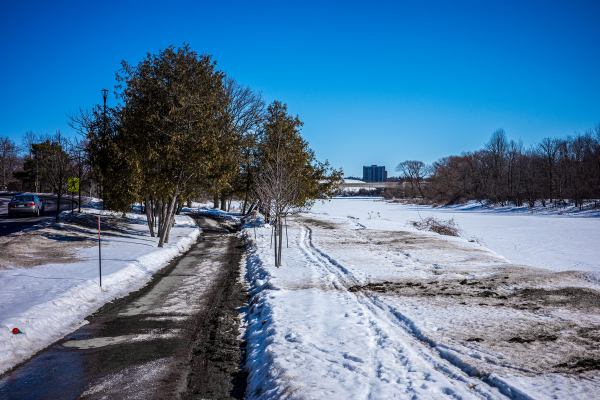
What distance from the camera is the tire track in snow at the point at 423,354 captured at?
16.0ft

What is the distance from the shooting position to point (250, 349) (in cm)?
666

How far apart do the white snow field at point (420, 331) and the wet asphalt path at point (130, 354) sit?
109 cm

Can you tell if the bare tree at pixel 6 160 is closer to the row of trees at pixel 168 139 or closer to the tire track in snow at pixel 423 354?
the row of trees at pixel 168 139

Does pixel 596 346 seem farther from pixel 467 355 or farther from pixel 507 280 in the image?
pixel 507 280

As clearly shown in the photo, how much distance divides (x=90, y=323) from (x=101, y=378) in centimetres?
298

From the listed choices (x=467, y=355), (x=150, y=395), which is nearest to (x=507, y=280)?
(x=467, y=355)

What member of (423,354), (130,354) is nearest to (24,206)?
(130,354)

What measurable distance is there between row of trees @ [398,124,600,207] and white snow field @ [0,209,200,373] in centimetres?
6076

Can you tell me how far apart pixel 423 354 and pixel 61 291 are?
8488mm

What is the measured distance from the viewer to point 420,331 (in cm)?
718

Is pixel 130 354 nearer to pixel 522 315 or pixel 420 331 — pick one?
pixel 420 331

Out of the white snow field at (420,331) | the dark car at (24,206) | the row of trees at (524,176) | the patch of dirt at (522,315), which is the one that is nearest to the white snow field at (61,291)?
the white snow field at (420,331)

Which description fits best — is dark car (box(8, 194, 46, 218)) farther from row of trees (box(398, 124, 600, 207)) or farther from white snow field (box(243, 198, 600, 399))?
row of trees (box(398, 124, 600, 207))

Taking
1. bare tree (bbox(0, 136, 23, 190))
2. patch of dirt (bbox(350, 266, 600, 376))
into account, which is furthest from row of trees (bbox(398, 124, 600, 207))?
bare tree (bbox(0, 136, 23, 190))
